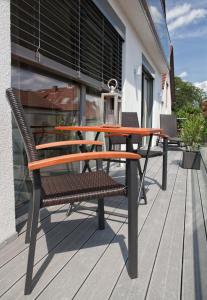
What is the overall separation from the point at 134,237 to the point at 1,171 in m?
0.87

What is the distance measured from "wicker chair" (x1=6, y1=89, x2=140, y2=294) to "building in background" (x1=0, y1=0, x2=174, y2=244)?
0.34 m

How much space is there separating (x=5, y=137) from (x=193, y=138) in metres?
3.50

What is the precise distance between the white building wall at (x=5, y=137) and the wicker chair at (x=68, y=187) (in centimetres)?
27

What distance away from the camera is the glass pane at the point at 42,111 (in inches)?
91.4

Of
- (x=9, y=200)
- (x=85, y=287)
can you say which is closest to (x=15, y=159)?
(x=9, y=200)

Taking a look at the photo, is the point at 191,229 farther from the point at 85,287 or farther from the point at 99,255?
the point at 85,287

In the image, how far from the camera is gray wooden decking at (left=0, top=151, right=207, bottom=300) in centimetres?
135

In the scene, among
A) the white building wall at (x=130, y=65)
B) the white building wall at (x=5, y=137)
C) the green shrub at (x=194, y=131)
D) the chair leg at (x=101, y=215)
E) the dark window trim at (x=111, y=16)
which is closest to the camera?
the white building wall at (x=5, y=137)

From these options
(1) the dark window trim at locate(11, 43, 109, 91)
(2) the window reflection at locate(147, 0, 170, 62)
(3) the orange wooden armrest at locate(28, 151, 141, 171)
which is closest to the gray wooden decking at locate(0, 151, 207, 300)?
(3) the orange wooden armrest at locate(28, 151, 141, 171)

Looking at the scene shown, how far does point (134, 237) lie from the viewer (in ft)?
4.69

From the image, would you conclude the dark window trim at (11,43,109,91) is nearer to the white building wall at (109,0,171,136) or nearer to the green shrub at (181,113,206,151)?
the white building wall at (109,0,171,136)

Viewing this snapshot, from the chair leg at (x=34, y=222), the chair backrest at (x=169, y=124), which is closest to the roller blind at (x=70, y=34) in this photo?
the chair leg at (x=34, y=222)

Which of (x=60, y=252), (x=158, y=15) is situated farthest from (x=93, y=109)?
(x=158, y=15)

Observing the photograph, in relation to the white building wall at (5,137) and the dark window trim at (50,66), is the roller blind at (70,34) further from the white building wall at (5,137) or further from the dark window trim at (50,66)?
the white building wall at (5,137)
